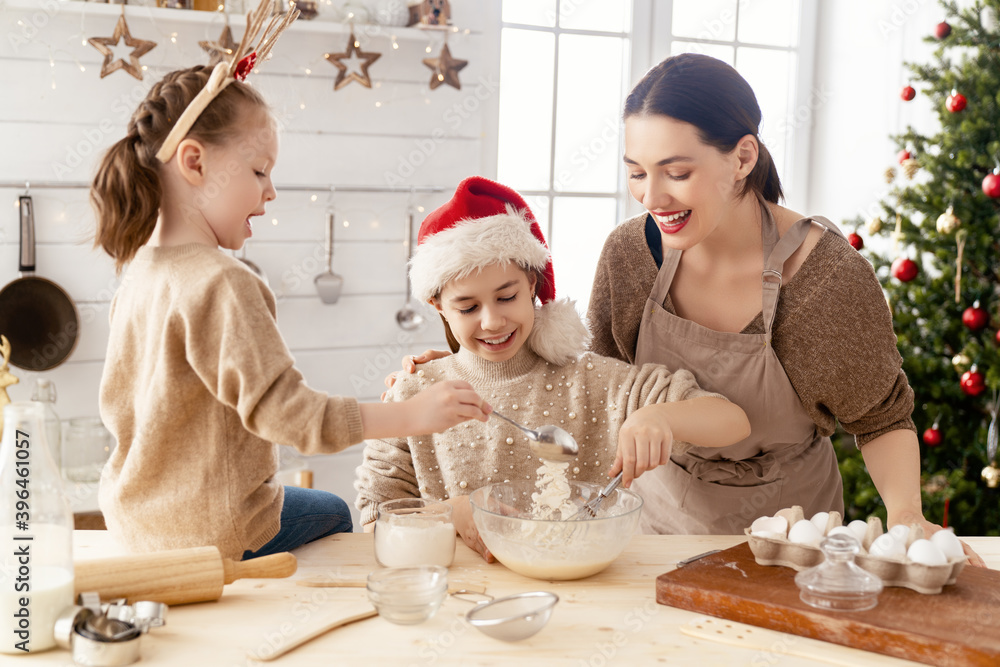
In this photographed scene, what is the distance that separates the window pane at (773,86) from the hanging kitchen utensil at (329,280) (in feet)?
6.46

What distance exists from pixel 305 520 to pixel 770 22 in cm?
333

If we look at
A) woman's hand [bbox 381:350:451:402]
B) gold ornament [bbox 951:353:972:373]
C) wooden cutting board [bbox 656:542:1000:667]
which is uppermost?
woman's hand [bbox 381:350:451:402]

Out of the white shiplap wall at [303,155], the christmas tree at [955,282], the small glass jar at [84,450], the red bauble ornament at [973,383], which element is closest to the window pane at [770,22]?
the christmas tree at [955,282]

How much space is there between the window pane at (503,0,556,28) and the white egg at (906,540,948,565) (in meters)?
2.76

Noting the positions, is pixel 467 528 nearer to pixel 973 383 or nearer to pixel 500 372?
pixel 500 372

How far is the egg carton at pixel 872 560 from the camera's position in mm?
1018

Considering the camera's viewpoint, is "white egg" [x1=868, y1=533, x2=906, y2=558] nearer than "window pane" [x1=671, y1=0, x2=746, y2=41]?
Yes

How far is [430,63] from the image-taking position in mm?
3078

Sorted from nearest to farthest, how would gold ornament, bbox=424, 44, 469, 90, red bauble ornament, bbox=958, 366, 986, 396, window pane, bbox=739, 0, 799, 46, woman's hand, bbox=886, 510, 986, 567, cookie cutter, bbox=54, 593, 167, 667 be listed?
cookie cutter, bbox=54, 593, 167, 667, woman's hand, bbox=886, 510, 986, 567, red bauble ornament, bbox=958, 366, 986, 396, gold ornament, bbox=424, 44, 469, 90, window pane, bbox=739, 0, 799, 46

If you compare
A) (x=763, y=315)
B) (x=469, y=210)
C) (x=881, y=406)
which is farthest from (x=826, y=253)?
(x=469, y=210)

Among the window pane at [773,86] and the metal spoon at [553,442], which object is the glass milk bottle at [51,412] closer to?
the metal spoon at [553,442]

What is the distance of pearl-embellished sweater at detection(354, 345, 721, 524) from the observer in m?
1.47

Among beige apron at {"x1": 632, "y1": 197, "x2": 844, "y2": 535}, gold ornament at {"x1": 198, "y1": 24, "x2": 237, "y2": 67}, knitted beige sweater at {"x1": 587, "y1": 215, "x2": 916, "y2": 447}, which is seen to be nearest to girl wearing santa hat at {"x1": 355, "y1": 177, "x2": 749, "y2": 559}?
beige apron at {"x1": 632, "y1": 197, "x2": 844, "y2": 535}

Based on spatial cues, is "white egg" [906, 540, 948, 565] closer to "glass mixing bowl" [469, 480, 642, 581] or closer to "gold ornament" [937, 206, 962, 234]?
"glass mixing bowl" [469, 480, 642, 581]
